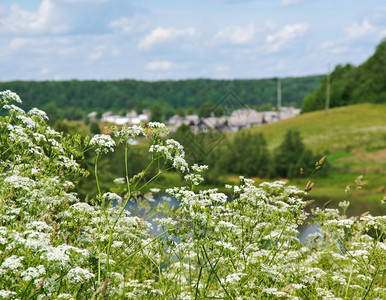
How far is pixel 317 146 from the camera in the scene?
3233 inches

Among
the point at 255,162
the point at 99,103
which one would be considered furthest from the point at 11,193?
the point at 99,103

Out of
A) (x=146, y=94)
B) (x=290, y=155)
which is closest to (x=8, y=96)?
(x=290, y=155)

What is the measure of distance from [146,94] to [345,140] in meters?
59.3

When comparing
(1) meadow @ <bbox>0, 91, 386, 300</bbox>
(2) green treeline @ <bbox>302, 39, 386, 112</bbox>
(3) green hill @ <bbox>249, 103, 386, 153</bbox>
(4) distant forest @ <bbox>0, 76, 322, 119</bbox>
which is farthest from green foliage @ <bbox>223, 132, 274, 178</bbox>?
(1) meadow @ <bbox>0, 91, 386, 300</bbox>

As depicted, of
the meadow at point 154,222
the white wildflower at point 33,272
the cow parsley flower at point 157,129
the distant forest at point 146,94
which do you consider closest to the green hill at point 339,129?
the distant forest at point 146,94

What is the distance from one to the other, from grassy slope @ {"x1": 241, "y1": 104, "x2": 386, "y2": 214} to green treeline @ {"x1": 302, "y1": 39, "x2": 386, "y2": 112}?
19.0 ft

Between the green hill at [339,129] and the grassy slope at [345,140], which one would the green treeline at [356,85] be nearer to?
the green hill at [339,129]

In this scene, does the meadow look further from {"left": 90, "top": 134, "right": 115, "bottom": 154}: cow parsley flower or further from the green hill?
the green hill

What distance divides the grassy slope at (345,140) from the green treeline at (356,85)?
578 cm

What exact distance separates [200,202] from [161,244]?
1.01 metres

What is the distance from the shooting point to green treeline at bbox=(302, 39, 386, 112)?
353 ft

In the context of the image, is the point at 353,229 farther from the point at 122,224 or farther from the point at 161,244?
the point at 122,224

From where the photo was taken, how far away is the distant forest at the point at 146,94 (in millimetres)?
67125

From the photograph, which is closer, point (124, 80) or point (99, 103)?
point (99, 103)
